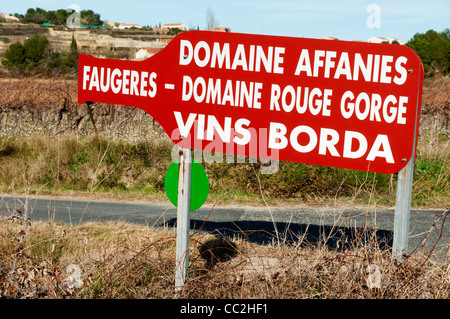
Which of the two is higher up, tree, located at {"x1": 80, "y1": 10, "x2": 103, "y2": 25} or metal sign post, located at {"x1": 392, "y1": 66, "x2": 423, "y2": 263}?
tree, located at {"x1": 80, "y1": 10, "x2": 103, "y2": 25}

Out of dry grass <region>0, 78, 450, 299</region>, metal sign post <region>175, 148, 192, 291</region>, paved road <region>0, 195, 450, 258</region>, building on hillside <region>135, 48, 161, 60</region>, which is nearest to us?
dry grass <region>0, 78, 450, 299</region>

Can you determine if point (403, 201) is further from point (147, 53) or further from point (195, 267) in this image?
point (147, 53)

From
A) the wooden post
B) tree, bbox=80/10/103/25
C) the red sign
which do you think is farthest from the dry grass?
tree, bbox=80/10/103/25

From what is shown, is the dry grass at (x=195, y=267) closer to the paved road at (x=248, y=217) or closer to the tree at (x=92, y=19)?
the paved road at (x=248, y=217)

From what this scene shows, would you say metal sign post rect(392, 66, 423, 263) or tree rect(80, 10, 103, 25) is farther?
tree rect(80, 10, 103, 25)

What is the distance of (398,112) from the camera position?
329 cm

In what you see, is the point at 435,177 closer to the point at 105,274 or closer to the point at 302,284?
the point at 302,284

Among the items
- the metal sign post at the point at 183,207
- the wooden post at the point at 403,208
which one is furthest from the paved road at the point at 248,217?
the wooden post at the point at 403,208

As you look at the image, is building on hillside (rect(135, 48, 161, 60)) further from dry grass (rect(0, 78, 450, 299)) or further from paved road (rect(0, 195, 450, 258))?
dry grass (rect(0, 78, 450, 299))

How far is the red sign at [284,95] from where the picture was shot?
3324 mm

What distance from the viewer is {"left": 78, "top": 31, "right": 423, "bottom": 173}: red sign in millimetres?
3324

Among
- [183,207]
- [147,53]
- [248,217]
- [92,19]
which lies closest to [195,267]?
[183,207]

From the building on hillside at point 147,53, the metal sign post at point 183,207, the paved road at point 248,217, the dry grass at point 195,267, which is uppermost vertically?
the building on hillside at point 147,53

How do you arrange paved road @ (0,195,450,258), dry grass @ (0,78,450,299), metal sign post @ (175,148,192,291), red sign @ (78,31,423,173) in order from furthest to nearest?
paved road @ (0,195,450,258)
metal sign post @ (175,148,192,291)
dry grass @ (0,78,450,299)
red sign @ (78,31,423,173)
